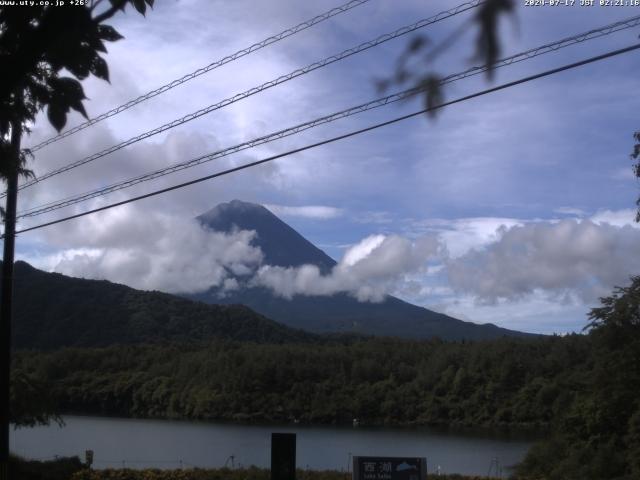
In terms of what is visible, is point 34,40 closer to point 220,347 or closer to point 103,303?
point 220,347

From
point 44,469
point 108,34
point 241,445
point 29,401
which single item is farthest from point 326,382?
point 108,34

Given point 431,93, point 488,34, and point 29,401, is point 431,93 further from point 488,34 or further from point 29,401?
point 29,401

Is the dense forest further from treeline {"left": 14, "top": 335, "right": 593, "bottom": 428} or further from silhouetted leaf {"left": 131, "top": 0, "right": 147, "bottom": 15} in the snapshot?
silhouetted leaf {"left": 131, "top": 0, "right": 147, "bottom": 15}

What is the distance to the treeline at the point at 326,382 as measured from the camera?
2457 inches

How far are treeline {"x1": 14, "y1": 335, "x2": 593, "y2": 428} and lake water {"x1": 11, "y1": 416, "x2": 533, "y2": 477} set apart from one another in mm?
4916

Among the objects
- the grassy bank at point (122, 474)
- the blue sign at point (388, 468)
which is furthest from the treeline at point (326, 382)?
the blue sign at point (388, 468)

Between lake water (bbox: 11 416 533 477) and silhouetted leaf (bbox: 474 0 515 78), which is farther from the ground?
silhouetted leaf (bbox: 474 0 515 78)

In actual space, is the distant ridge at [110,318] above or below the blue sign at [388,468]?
above

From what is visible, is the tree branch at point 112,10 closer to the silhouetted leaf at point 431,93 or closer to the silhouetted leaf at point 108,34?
the silhouetted leaf at point 108,34

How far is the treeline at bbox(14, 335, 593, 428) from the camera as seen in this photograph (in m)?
62.4

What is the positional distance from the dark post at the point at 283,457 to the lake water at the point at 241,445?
17024 millimetres

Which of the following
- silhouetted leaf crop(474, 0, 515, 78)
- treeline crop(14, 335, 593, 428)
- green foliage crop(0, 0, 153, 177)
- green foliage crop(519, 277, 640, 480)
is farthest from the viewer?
treeline crop(14, 335, 593, 428)

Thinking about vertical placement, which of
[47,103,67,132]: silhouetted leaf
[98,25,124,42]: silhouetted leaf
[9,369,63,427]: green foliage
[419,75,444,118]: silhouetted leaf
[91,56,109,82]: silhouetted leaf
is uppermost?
[98,25,124,42]: silhouetted leaf

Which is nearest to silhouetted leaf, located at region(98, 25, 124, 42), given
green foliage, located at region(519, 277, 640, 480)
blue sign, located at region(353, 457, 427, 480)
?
blue sign, located at region(353, 457, 427, 480)
